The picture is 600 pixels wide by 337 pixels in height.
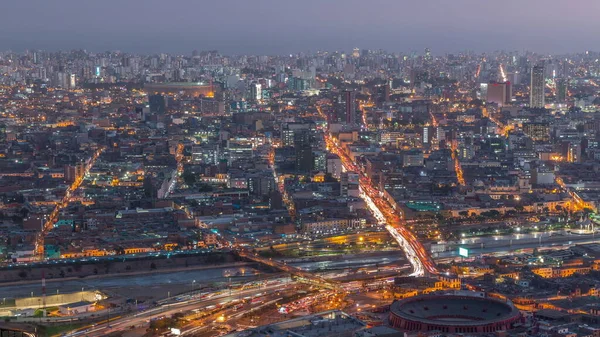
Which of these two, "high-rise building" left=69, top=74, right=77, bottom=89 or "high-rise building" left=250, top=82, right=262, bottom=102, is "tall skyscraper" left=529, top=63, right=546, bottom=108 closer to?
"high-rise building" left=250, top=82, right=262, bottom=102

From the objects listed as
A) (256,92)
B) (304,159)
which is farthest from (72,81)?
(304,159)

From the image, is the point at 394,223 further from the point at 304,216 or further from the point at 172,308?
the point at 172,308

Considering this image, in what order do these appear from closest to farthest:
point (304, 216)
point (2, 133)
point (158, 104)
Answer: point (304, 216), point (2, 133), point (158, 104)

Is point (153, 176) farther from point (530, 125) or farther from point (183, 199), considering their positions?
point (530, 125)

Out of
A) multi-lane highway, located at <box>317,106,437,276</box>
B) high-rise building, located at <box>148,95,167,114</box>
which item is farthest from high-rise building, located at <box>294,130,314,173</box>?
high-rise building, located at <box>148,95,167,114</box>

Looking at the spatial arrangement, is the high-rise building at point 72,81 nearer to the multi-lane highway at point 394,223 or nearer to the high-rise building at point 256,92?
the high-rise building at point 256,92

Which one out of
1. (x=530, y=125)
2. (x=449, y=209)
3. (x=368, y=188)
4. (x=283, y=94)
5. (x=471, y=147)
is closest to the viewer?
(x=449, y=209)

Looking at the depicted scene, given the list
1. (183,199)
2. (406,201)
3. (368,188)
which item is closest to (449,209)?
(406,201)
